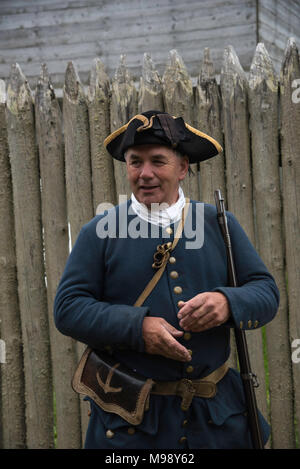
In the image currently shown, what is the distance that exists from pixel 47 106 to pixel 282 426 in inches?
100

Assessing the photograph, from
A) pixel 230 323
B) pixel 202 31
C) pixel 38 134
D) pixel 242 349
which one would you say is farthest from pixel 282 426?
pixel 202 31

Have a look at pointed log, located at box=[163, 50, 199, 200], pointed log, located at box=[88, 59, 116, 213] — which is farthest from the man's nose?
pointed log, located at box=[88, 59, 116, 213]

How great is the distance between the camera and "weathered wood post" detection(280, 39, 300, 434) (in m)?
3.22

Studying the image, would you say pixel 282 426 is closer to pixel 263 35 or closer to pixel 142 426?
pixel 142 426

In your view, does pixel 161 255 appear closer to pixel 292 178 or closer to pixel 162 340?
pixel 162 340

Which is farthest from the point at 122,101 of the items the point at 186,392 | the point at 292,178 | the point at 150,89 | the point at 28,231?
the point at 186,392

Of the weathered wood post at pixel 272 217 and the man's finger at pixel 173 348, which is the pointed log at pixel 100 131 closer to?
the weathered wood post at pixel 272 217

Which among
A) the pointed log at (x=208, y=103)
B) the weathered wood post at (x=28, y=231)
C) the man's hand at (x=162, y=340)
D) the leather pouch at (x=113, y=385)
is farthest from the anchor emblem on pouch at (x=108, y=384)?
the pointed log at (x=208, y=103)

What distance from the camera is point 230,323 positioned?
208 centimetres

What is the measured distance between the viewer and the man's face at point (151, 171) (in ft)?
7.00

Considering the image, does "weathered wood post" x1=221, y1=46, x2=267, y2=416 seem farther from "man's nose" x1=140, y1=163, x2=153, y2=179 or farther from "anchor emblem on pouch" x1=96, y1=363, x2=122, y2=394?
"anchor emblem on pouch" x1=96, y1=363, x2=122, y2=394

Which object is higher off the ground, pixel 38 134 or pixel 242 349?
pixel 38 134

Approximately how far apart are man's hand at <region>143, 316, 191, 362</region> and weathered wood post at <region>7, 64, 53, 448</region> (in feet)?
5.53

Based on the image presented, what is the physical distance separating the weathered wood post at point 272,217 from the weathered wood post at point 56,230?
4.12 ft
